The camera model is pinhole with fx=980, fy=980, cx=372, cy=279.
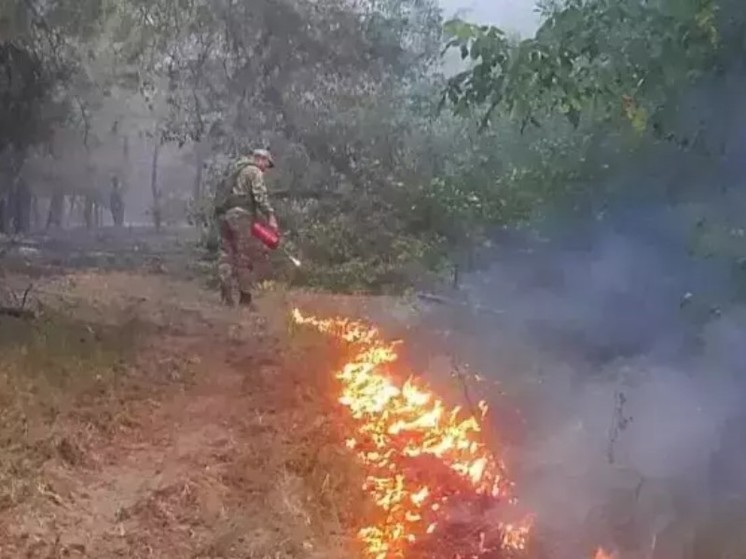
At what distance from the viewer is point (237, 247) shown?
10312 millimetres

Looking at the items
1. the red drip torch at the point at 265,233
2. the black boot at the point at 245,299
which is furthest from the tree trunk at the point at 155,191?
the black boot at the point at 245,299

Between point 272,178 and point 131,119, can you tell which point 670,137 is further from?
point 131,119

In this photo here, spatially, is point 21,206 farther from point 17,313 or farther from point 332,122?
point 17,313

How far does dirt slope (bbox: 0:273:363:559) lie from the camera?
13.5 feet

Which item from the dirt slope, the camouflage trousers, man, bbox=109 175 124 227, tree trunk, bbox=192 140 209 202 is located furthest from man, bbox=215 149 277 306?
man, bbox=109 175 124 227

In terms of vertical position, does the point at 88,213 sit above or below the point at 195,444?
above

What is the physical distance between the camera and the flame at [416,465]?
419 centimetres

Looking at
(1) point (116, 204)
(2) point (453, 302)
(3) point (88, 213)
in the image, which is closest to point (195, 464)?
(2) point (453, 302)

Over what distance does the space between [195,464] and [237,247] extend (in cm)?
535

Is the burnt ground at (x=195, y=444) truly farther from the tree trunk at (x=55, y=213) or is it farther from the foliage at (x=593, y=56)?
the tree trunk at (x=55, y=213)

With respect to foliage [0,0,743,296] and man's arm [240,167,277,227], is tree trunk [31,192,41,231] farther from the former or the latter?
man's arm [240,167,277,227]

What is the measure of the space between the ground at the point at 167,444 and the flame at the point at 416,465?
0.15 metres

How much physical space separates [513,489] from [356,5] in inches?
437

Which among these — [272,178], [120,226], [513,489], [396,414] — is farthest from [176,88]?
[513,489]
